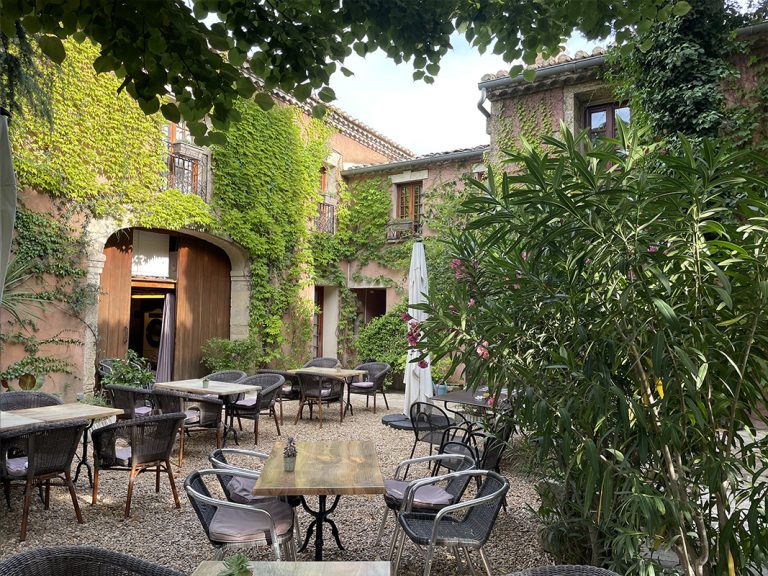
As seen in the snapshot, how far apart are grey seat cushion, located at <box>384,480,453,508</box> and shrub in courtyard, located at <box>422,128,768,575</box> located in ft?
3.73

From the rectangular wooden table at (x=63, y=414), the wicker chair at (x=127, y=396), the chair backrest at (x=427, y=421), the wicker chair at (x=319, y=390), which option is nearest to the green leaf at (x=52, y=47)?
the rectangular wooden table at (x=63, y=414)

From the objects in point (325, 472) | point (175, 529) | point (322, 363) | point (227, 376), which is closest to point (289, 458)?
point (325, 472)

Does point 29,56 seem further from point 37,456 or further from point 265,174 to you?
point 265,174

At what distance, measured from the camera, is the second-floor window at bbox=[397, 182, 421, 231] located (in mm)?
12836

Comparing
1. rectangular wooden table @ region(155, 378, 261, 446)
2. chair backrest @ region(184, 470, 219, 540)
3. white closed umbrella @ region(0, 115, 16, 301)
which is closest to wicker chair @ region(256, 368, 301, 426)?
rectangular wooden table @ region(155, 378, 261, 446)

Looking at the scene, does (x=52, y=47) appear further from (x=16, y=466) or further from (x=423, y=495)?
(x=16, y=466)

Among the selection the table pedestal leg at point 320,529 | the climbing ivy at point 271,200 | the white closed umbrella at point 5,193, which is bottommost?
the table pedestal leg at point 320,529

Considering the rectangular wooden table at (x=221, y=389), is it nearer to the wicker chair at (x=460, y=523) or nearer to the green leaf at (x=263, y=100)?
the wicker chair at (x=460, y=523)

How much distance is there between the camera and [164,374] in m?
9.43

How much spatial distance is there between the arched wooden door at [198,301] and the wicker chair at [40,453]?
641 centimetres

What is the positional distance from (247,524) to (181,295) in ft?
27.1

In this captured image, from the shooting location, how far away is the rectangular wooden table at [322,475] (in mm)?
2822

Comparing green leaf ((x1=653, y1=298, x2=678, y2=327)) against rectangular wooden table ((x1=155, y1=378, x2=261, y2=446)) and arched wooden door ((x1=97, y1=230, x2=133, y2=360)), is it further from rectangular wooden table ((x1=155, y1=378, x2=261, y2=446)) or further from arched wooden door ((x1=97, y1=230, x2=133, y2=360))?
arched wooden door ((x1=97, y1=230, x2=133, y2=360))

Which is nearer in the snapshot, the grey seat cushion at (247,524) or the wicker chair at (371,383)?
the grey seat cushion at (247,524)
